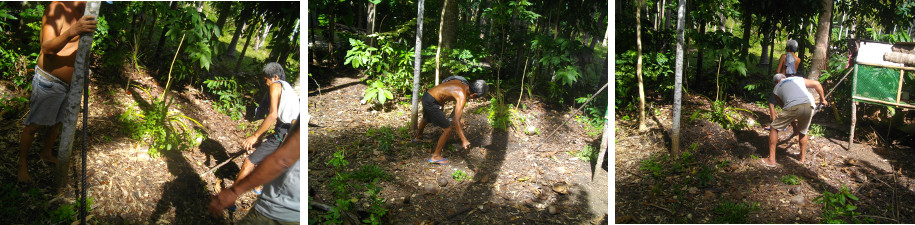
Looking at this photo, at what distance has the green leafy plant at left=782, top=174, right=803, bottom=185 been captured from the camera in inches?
99.3

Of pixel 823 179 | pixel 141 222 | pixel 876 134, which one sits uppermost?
pixel 876 134

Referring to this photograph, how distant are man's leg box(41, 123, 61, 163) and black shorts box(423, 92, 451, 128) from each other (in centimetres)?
164

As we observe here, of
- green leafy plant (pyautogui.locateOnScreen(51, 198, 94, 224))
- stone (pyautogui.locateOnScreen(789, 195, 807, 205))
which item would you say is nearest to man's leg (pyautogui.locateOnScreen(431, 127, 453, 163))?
green leafy plant (pyautogui.locateOnScreen(51, 198, 94, 224))

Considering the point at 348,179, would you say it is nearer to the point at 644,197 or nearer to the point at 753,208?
the point at 644,197

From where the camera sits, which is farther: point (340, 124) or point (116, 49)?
point (340, 124)

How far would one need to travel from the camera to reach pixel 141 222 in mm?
2133

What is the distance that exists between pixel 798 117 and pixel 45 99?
346 cm

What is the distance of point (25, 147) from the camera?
82.5 inches

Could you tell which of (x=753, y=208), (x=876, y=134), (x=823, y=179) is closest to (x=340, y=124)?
(x=753, y=208)

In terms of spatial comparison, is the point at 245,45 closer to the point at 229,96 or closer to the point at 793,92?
the point at 229,96

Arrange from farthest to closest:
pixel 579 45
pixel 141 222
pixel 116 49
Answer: pixel 579 45 < pixel 116 49 < pixel 141 222

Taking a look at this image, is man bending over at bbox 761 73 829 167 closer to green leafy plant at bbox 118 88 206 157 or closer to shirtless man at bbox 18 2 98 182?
green leafy plant at bbox 118 88 206 157

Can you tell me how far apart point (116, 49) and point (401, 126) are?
1.38 m

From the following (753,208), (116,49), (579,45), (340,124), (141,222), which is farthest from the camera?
(340,124)
